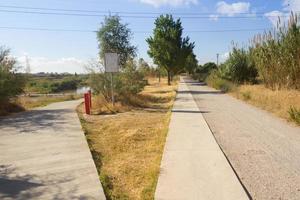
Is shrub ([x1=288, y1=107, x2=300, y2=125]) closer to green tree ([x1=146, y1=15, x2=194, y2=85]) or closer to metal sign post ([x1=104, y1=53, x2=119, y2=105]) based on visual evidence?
metal sign post ([x1=104, y1=53, x2=119, y2=105])

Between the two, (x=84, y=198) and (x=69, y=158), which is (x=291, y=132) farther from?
(x=84, y=198)

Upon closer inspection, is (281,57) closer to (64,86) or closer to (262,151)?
(262,151)

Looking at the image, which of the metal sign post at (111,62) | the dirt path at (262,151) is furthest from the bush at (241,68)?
the dirt path at (262,151)

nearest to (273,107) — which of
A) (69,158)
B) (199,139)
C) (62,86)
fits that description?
(199,139)

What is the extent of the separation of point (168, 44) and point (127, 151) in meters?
35.4

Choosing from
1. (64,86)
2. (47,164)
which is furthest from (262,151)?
(64,86)

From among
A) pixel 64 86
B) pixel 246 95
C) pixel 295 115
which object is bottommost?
pixel 64 86

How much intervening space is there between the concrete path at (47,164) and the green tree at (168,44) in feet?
105

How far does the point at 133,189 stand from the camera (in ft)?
20.7

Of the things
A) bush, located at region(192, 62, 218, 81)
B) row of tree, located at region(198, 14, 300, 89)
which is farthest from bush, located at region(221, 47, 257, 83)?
bush, located at region(192, 62, 218, 81)

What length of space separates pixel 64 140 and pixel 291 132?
6367mm

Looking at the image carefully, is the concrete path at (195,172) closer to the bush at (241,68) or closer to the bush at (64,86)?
the bush at (241,68)

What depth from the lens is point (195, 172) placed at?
680 centimetres

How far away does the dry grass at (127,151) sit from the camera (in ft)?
21.0
